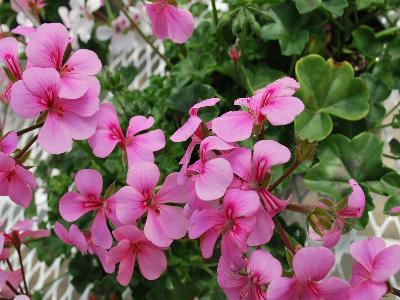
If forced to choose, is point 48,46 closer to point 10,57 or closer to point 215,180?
point 10,57

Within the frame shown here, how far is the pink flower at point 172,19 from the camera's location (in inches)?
28.9

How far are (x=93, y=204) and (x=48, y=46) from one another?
0.17m

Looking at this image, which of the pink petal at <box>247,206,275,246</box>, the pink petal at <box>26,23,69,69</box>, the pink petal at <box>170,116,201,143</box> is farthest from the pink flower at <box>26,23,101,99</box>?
the pink petal at <box>247,206,275,246</box>

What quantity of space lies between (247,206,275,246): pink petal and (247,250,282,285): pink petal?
13 mm

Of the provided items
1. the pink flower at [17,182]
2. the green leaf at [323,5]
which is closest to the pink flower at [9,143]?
the pink flower at [17,182]

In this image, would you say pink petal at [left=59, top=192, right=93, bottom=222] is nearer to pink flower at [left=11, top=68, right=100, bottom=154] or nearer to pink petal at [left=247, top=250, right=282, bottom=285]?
pink flower at [left=11, top=68, right=100, bottom=154]

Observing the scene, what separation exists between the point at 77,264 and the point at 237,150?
504 mm

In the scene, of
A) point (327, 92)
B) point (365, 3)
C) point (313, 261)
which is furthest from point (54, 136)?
point (365, 3)

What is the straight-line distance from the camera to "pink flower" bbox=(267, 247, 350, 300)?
0.42 metres

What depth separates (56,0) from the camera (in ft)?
4.31

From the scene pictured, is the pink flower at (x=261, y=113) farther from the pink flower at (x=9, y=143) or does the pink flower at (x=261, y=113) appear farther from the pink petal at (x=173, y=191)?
the pink flower at (x=9, y=143)

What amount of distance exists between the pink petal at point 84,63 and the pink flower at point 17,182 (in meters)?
0.11

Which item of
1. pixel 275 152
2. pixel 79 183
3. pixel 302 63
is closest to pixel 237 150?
pixel 275 152

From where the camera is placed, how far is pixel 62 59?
0.54 meters
